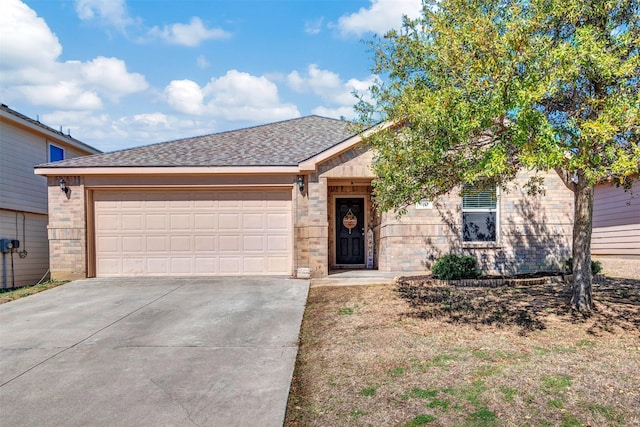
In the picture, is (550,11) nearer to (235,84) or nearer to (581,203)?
(581,203)

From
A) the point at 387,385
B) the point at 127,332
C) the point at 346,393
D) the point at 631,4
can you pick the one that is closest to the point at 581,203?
the point at 631,4

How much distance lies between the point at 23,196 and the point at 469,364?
522 inches

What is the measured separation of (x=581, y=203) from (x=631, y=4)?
2.74 metres

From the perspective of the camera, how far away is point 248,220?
1064cm

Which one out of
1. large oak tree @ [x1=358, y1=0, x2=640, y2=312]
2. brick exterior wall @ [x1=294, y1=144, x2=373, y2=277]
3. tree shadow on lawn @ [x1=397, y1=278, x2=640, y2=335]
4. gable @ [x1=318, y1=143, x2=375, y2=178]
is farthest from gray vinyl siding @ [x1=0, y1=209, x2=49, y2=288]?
large oak tree @ [x1=358, y1=0, x2=640, y2=312]

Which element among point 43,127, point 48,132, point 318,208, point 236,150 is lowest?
point 318,208

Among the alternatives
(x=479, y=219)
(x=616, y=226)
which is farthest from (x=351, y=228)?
(x=616, y=226)

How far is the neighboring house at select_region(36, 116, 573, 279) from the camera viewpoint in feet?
33.6

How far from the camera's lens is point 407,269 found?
1043cm

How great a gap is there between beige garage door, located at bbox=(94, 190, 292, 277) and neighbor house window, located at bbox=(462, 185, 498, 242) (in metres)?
4.97

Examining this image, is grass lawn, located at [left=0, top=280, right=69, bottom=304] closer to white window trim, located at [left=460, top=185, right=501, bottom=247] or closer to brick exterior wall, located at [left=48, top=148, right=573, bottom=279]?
brick exterior wall, located at [left=48, top=148, right=573, bottom=279]

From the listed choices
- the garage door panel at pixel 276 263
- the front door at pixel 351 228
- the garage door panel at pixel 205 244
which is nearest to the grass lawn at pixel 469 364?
the garage door panel at pixel 276 263

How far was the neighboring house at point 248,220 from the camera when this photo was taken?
10.2 m

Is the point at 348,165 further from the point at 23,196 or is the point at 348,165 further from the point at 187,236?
the point at 23,196
